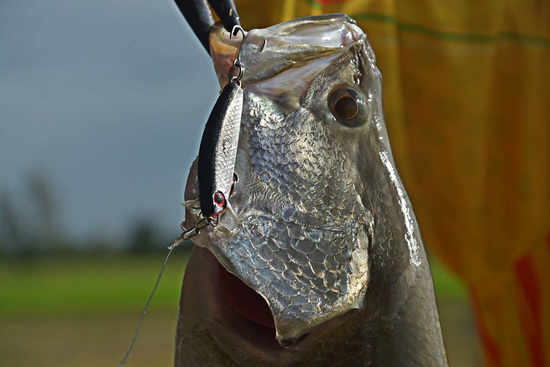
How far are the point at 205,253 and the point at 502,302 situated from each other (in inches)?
40.8

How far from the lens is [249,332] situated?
1.69 feet

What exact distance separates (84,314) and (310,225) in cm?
552

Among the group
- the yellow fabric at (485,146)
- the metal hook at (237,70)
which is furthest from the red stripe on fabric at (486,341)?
the metal hook at (237,70)

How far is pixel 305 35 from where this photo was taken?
0.52 meters

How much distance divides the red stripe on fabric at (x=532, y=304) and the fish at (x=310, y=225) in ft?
3.26

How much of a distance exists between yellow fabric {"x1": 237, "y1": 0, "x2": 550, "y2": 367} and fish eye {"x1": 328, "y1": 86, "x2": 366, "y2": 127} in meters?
0.86

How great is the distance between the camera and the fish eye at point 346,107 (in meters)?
0.50

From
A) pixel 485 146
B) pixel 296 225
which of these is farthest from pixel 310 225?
pixel 485 146

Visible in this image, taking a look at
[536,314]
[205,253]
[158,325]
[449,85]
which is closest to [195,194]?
[205,253]

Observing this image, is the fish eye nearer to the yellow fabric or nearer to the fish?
the fish

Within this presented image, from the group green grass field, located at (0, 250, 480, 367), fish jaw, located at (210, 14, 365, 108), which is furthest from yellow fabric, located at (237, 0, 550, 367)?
green grass field, located at (0, 250, 480, 367)

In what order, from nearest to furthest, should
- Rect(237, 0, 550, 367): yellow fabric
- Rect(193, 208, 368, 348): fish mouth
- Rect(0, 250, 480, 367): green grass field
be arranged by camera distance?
Rect(193, 208, 368, 348): fish mouth, Rect(237, 0, 550, 367): yellow fabric, Rect(0, 250, 480, 367): green grass field

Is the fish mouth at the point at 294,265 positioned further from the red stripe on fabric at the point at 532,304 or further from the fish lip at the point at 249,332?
the red stripe on fabric at the point at 532,304

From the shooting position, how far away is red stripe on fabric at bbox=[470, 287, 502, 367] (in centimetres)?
145
